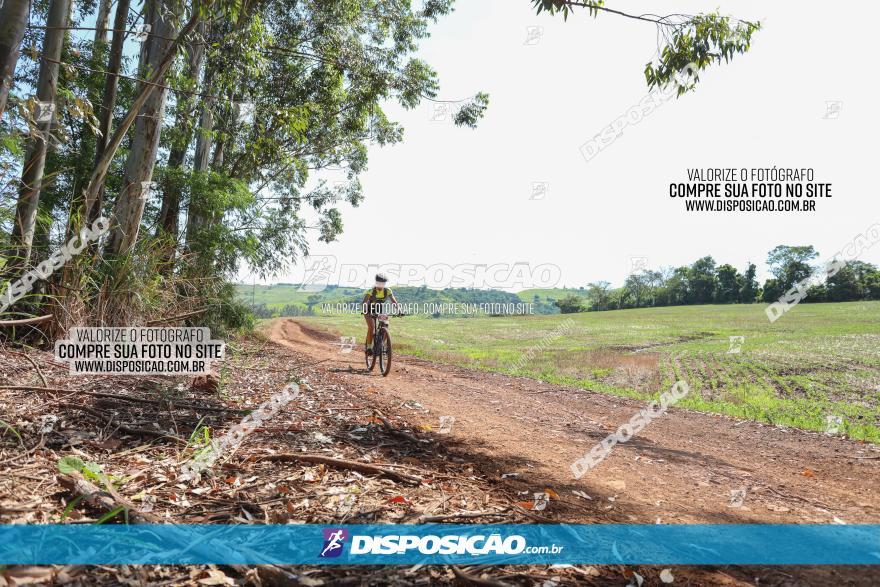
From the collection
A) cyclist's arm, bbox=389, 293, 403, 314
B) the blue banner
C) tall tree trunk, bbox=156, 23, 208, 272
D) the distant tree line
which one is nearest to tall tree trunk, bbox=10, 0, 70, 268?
tall tree trunk, bbox=156, 23, 208, 272

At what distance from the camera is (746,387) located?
43.9 ft

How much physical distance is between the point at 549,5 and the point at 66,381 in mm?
7422

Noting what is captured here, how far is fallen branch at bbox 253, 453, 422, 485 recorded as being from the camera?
4.02m

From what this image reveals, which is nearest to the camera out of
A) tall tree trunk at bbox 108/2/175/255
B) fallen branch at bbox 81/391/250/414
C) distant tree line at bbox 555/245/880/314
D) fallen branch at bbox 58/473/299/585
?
fallen branch at bbox 58/473/299/585

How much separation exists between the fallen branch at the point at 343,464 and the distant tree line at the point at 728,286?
6942cm

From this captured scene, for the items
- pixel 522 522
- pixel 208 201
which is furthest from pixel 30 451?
pixel 208 201

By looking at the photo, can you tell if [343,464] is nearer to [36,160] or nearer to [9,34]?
[9,34]

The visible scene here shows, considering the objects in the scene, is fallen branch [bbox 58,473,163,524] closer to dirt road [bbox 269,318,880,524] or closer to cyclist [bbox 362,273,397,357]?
dirt road [bbox 269,318,880,524]

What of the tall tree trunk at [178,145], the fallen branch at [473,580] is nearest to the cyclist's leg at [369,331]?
the tall tree trunk at [178,145]

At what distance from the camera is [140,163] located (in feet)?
29.7

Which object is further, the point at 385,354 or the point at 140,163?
the point at 385,354

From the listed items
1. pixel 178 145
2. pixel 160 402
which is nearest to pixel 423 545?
pixel 160 402

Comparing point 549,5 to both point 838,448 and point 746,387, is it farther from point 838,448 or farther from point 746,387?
point 746,387

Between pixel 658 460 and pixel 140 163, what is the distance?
10.2m
